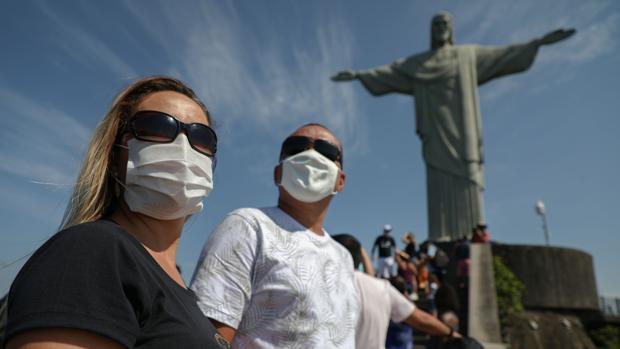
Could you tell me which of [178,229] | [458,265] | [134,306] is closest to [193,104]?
[178,229]

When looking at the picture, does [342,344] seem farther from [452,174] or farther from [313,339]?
[452,174]

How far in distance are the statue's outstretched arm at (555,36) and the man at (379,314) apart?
1349 centimetres

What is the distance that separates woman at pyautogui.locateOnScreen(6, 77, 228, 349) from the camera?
34.0 inches

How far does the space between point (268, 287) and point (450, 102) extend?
593 inches

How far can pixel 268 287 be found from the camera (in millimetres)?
1991

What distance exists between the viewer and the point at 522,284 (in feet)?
35.2

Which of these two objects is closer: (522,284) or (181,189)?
(181,189)

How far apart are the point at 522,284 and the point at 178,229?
10935 mm

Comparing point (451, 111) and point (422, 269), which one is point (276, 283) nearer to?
point (422, 269)

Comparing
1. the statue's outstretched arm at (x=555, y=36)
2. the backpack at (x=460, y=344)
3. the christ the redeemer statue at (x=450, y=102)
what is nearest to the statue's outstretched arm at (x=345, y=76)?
the christ the redeemer statue at (x=450, y=102)

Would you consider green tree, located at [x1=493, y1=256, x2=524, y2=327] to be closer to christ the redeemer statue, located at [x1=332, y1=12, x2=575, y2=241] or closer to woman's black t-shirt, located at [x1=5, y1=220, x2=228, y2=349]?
christ the redeemer statue, located at [x1=332, y1=12, x2=575, y2=241]

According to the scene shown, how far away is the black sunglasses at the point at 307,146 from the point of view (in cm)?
255

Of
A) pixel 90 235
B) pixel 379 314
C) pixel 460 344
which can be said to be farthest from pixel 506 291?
pixel 90 235

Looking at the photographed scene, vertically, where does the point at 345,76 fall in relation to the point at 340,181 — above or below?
above
